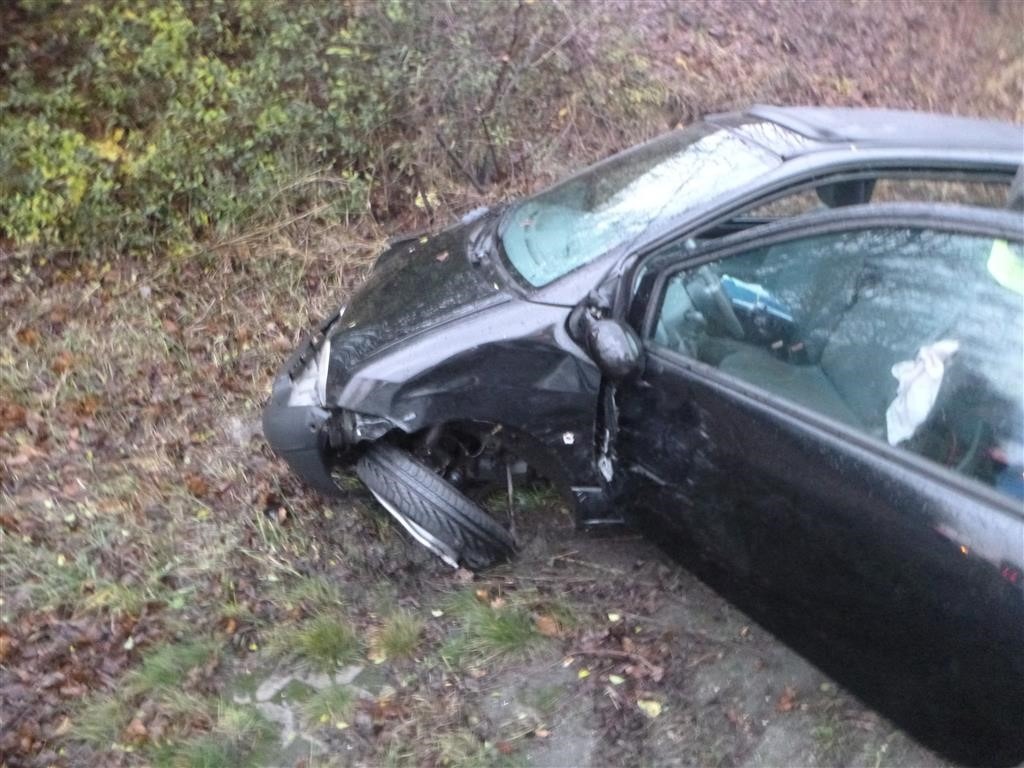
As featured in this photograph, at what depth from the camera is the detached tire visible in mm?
3391

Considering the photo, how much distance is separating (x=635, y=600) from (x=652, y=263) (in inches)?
49.6

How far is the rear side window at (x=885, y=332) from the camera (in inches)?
89.7

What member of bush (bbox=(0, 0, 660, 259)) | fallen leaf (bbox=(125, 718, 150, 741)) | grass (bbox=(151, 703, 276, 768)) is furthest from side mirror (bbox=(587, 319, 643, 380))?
bush (bbox=(0, 0, 660, 259))

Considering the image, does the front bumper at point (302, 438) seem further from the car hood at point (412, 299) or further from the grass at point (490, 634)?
the grass at point (490, 634)

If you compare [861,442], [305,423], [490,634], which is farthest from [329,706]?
[861,442]

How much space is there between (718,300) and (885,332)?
537 millimetres

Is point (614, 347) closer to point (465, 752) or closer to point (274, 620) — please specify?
point (465, 752)

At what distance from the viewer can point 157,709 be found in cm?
306

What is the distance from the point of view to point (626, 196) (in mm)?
3461

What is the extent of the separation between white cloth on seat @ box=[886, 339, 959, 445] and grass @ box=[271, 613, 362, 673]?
6.35 feet

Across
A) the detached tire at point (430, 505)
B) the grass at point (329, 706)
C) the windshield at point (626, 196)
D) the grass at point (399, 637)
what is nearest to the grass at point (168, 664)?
the grass at point (329, 706)

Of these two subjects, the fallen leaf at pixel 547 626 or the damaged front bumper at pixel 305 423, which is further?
the damaged front bumper at pixel 305 423

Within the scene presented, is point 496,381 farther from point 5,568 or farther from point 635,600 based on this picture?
point 5,568

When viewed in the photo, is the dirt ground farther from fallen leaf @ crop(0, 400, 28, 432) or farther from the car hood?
the car hood
